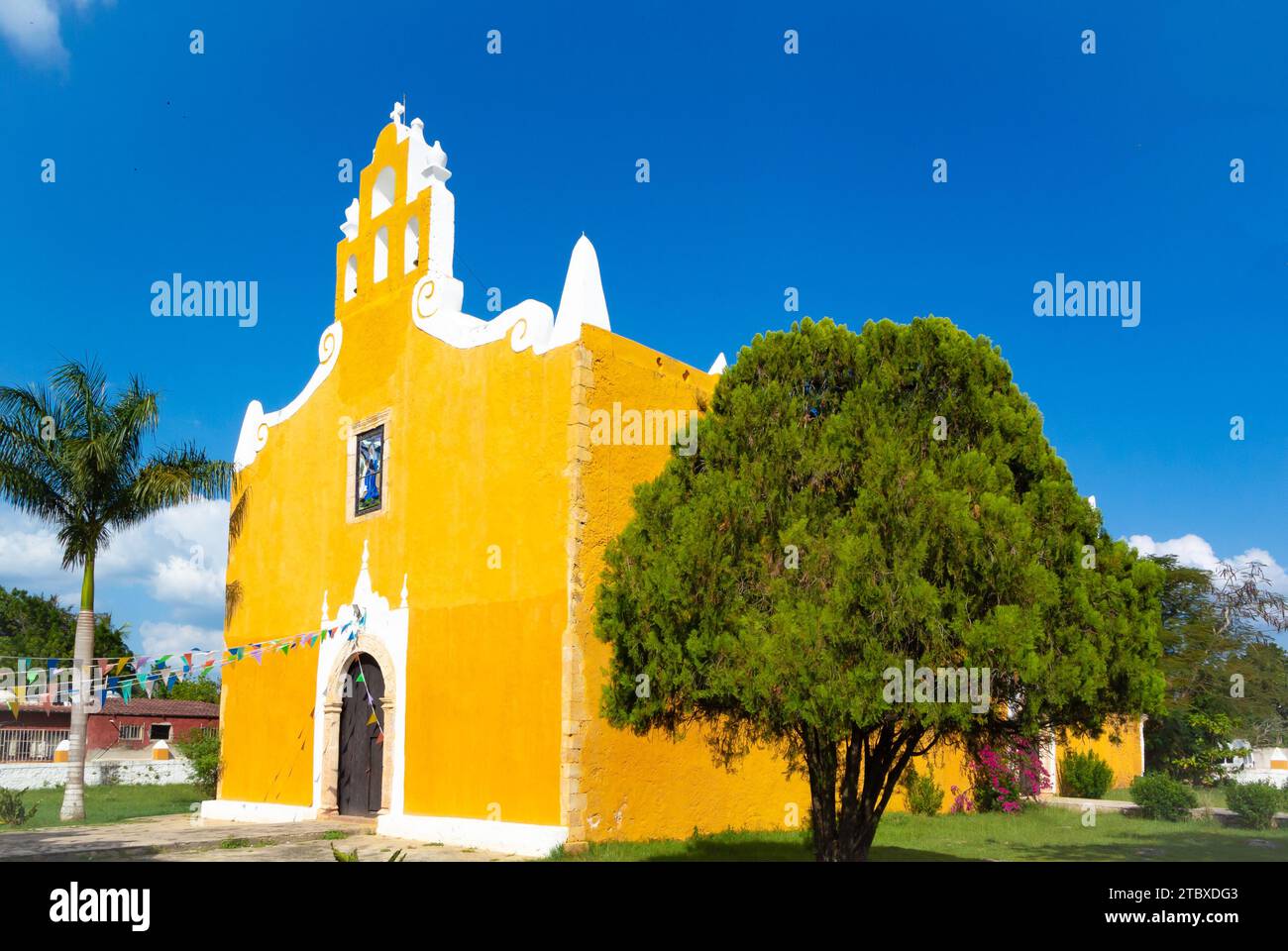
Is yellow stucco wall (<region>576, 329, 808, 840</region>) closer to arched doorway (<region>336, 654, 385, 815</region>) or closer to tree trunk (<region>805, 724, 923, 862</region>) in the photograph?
tree trunk (<region>805, 724, 923, 862</region>)

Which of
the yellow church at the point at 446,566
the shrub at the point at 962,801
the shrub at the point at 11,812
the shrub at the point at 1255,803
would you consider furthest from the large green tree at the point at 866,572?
the shrub at the point at 11,812

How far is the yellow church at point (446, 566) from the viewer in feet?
43.6

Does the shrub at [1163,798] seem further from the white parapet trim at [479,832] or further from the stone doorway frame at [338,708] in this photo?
the stone doorway frame at [338,708]

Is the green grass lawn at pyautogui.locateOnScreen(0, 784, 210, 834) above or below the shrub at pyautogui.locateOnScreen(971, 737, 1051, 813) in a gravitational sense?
below

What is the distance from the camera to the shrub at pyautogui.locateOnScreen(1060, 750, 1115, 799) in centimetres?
2264

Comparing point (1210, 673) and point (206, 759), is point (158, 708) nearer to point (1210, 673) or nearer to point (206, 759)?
point (206, 759)

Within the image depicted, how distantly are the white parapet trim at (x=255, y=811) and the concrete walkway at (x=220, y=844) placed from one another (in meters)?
0.34

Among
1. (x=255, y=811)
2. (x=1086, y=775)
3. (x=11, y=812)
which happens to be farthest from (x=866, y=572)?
(x=1086, y=775)

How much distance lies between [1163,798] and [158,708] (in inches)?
1277

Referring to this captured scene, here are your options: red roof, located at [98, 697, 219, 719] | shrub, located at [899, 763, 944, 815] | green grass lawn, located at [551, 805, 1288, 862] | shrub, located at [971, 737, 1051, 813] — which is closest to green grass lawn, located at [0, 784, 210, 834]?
red roof, located at [98, 697, 219, 719]

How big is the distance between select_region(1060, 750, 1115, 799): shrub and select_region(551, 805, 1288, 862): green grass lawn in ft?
12.2
